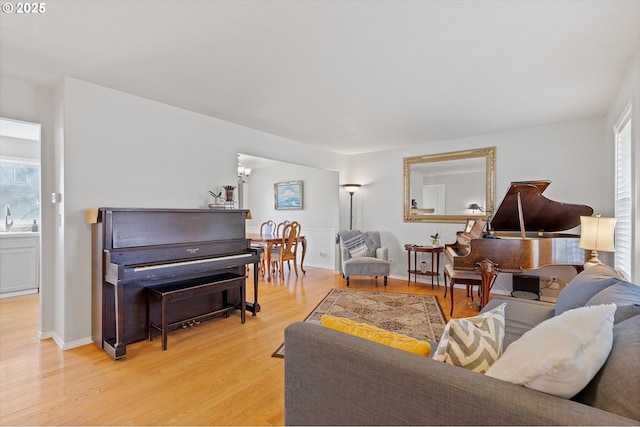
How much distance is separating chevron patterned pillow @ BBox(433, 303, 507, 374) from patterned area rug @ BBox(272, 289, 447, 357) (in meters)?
1.76

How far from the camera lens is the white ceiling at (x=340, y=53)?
180 cm

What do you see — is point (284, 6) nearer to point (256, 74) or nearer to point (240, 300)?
point (256, 74)

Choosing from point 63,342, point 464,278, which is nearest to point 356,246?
point 464,278

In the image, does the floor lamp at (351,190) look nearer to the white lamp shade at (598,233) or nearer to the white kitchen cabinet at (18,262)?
the white lamp shade at (598,233)

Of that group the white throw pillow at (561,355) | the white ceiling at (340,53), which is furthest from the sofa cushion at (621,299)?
the white ceiling at (340,53)

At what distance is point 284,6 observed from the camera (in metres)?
1.75

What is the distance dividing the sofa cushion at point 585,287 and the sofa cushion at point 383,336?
40.6 inches

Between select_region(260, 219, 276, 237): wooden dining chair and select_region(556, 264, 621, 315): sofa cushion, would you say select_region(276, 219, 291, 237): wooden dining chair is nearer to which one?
select_region(260, 219, 276, 237): wooden dining chair

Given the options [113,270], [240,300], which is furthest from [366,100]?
[113,270]

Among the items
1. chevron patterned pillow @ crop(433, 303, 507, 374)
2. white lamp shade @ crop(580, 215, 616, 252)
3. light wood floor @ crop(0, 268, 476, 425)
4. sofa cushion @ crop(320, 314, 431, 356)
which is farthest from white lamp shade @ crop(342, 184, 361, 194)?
chevron patterned pillow @ crop(433, 303, 507, 374)

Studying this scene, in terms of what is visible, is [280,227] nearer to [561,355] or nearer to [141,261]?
[141,261]

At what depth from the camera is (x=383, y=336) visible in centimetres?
123

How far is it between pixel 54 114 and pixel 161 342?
93.3 inches

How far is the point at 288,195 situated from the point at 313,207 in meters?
0.72
